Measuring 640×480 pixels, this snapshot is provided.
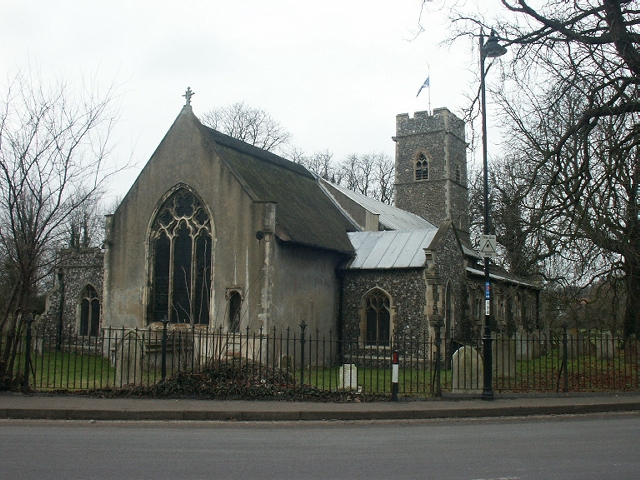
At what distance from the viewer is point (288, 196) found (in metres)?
25.0

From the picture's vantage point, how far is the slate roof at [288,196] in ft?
71.8

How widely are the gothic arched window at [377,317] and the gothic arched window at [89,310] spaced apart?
42.1ft

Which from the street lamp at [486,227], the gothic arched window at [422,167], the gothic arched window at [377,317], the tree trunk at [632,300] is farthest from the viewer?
the gothic arched window at [422,167]

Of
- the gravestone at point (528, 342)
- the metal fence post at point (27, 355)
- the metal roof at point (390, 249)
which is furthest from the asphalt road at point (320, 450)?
the metal roof at point (390, 249)

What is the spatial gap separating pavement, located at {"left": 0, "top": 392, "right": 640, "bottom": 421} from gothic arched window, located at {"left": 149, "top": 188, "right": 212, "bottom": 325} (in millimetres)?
Result: 7781

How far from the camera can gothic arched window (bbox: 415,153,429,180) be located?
159 feet

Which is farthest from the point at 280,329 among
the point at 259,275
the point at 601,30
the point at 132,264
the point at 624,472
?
the point at 624,472

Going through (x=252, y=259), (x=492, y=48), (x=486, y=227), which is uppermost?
(x=492, y=48)

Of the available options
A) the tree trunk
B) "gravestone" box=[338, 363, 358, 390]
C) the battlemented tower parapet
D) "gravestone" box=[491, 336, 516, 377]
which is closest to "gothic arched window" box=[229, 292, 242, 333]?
"gravestone" box=[338, 363, 358, 390]

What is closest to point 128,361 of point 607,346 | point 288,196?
point 288,196

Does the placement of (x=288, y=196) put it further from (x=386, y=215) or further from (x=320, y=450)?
(x=320, y=450)

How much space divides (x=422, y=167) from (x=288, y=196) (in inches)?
1009

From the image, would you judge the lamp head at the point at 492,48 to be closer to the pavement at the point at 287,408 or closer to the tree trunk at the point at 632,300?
the tree trunk at the point at 632,300

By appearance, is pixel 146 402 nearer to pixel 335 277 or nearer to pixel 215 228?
pixel 215 228
